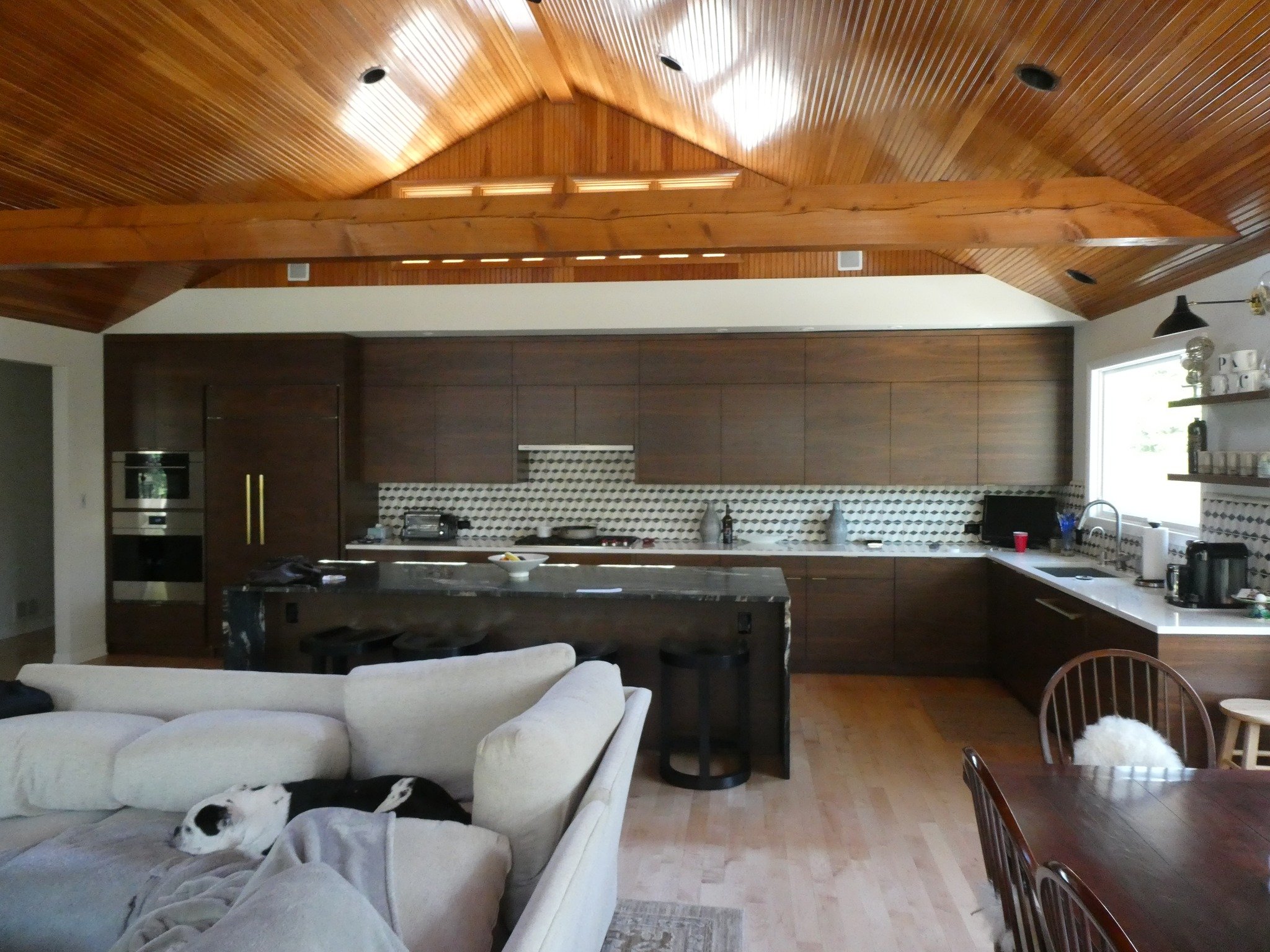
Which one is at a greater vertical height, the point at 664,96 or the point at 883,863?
the point at 664,96

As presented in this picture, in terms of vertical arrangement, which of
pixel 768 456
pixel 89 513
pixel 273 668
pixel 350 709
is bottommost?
pixel 273 668

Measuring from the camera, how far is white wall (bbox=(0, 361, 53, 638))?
7066 millimetres

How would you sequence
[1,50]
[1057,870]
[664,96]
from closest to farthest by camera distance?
[1057,870] < [1,50] < [664,96]

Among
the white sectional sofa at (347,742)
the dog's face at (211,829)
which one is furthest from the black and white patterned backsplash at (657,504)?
the dog's face at (211,829)

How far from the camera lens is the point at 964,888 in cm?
296

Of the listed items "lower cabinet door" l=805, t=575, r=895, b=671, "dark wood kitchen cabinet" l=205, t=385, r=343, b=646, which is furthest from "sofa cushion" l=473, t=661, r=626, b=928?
"dark wood kitchen cabinet" l=205, t=385, r=343, b=646

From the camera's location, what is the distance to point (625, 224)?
3994 millimetres

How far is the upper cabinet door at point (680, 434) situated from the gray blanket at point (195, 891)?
412cm

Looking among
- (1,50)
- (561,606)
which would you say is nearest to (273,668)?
(561,606)

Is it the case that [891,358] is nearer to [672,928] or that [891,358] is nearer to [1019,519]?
[1019,519]

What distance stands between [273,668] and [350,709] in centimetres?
207

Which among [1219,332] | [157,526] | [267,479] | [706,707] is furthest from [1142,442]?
[157,526]

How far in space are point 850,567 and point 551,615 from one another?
2.39 meters

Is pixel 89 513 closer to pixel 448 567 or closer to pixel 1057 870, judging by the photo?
pixel 448 567
